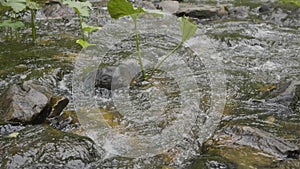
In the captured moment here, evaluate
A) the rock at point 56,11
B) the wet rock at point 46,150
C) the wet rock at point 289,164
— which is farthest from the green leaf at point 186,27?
the rock at point 56,11

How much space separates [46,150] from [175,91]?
1744 millimetres

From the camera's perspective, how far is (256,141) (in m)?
2.90

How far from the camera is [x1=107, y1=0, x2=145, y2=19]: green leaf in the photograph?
3.62 m

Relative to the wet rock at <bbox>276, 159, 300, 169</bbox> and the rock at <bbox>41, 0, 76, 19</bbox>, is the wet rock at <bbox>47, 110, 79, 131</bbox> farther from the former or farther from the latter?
the rock at <bbox>41, 0, 76, 19</bbox>

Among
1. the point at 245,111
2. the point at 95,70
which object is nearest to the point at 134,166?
the point at 245,111

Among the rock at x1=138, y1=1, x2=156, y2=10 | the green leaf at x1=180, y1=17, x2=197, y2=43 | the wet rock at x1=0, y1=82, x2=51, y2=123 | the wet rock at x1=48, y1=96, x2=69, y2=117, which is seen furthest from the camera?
the rock at x1=138, y1=1, x2=156, y2=10

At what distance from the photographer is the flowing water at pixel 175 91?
2906 millimetres

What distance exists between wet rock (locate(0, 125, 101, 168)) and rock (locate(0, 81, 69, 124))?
11.2 inches

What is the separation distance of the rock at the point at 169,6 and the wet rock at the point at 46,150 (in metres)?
5.81

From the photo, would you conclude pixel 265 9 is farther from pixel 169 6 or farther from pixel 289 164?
pixel 289 164

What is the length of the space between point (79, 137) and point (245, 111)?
64.9 inches

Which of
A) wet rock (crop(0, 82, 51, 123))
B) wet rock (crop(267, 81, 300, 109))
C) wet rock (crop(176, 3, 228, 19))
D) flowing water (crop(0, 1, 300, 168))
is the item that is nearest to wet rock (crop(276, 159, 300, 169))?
flowing water (crop(0, 1, 300, 168))

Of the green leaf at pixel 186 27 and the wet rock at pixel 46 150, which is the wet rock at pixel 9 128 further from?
the green leaf at pixel 186 27

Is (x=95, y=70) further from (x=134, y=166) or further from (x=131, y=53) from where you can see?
(x=134, y=166)
